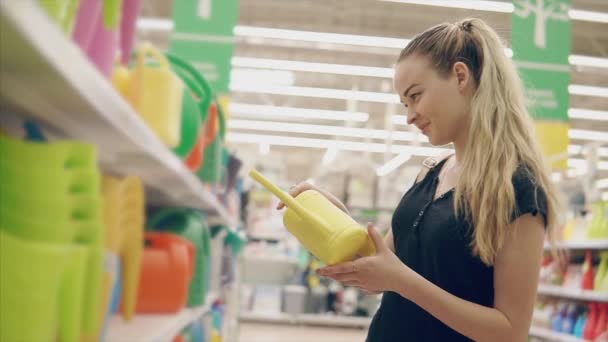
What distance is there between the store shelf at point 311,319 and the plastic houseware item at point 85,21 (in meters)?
7.43

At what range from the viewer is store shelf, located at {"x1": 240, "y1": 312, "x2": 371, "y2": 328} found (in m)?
8.09

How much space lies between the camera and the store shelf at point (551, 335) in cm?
434

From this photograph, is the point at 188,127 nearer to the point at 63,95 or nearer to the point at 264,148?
the point at 63,95

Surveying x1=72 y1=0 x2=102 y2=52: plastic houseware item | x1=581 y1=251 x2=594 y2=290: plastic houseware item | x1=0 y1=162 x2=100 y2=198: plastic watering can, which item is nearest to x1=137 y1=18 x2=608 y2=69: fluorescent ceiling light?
x1=581 y1=251 x2=594 y2=290: plastic houseware item

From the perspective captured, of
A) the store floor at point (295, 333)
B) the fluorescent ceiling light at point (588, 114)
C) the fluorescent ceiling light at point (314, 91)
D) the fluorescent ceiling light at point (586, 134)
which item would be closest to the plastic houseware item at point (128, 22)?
the store floor at point (295, 333)

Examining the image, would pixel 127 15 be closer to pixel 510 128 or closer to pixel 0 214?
pixel 0 214

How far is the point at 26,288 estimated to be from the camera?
0.60 metres

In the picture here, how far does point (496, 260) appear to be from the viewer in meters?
1.14

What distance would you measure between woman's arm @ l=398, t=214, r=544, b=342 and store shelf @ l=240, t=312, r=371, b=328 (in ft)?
23.1

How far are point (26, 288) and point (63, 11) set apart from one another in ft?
1.11

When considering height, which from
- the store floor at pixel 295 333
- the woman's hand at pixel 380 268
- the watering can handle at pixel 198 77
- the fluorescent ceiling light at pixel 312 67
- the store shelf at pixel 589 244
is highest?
the fluorescent ceiling light at pixel 312 67

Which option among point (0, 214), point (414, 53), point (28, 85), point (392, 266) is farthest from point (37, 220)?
point (414, 53)

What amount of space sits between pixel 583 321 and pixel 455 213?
3755 millimetres

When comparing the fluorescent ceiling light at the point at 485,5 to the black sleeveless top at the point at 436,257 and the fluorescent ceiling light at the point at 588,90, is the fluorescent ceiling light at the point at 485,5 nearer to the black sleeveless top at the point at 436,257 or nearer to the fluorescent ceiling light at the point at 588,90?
the fluorescent ceiling light at the point at 588,90
